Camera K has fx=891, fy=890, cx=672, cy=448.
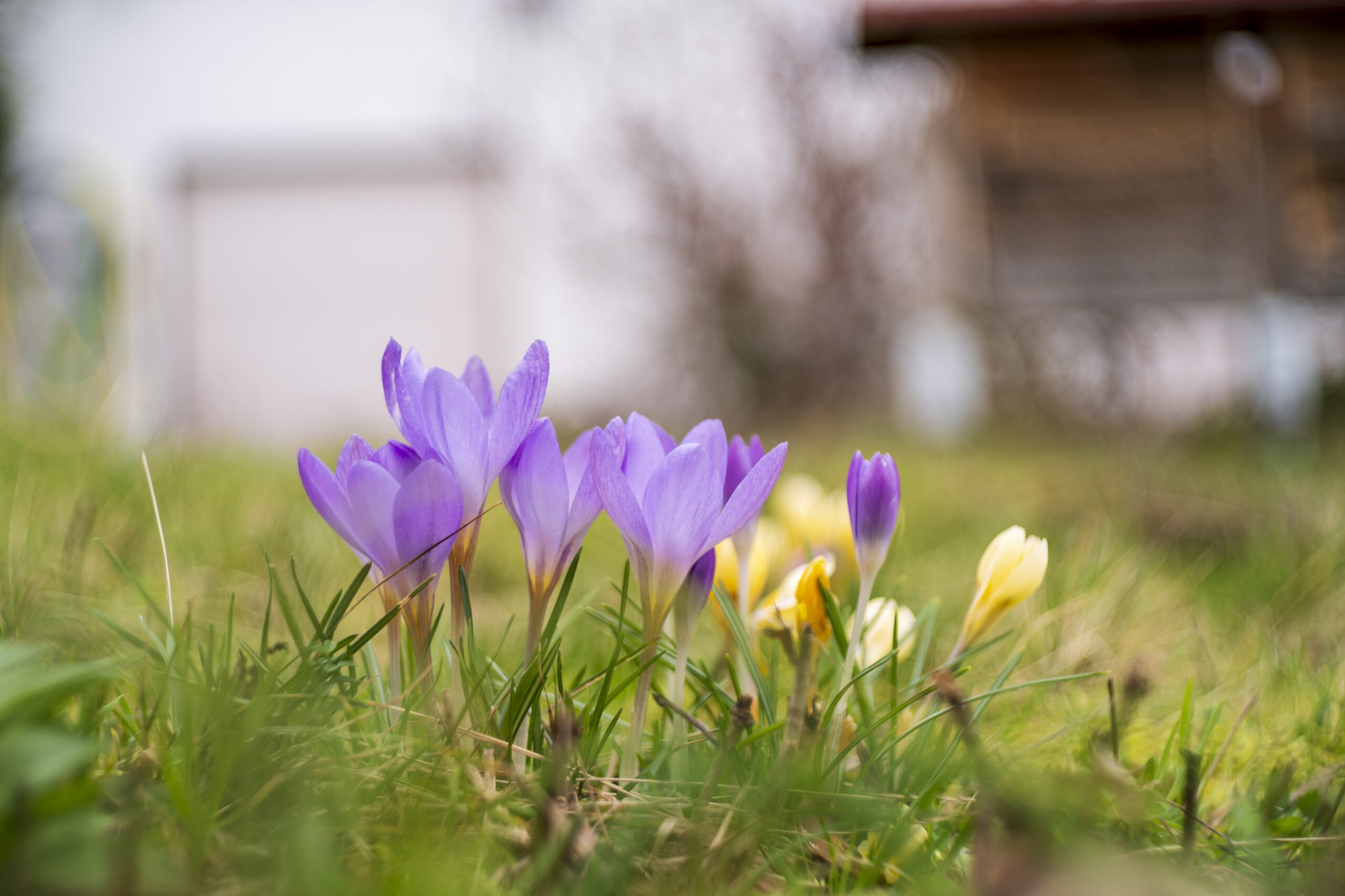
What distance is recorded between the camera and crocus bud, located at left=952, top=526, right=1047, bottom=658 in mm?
625

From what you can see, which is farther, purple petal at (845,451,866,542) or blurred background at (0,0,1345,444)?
blurred background at (0,0,1345,444)

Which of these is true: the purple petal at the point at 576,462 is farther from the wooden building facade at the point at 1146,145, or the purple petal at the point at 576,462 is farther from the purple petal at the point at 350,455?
the wooden building facade at the point at 1146,145

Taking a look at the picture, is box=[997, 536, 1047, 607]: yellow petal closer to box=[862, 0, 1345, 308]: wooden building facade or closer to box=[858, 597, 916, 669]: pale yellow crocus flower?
box=[858, 597, 916, 669]: pale yellow crocus flower

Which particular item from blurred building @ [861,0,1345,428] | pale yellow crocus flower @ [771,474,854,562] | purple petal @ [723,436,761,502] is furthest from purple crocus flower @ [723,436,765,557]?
blurred building @ [861,0,1345,428]

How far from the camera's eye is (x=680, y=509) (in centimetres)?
52

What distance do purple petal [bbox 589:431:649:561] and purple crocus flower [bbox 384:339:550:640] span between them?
53 millimetres

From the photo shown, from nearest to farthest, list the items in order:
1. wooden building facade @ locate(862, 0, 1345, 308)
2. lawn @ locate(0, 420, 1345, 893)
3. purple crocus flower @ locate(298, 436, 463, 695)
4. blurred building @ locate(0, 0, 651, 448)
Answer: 1. lawn @ locate(0, 420, 1345, 893)
2. purple crocus flower @ locate(298, 436, 463, 695)
3. wooden building facade @ locate(862, 0, 1345, 308)
4. blurred building @ locate(0, 0, 651, 448)

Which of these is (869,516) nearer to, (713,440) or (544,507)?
(713,440)

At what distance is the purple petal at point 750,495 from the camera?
1.65ft

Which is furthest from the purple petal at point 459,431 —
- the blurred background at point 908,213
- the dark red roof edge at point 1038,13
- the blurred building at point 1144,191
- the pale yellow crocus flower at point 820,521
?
→ the dark red roof edge at point 1038,13

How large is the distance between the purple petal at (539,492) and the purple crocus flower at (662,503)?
0.03 meters

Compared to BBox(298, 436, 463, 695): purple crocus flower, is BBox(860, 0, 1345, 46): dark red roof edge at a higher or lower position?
higher

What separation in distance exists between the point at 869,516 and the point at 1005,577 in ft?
0.40

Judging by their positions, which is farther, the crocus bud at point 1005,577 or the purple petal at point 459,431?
the crocus bud at point 1005,577
